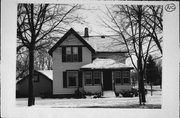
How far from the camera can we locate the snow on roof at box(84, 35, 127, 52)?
644 cm

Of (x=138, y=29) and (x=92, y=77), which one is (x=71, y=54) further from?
(x=138, y=29)

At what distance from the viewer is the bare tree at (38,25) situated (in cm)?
618

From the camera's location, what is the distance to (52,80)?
682 centimetres

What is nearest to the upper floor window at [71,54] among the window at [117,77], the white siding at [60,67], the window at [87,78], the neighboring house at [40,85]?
the white siding at [60,67]

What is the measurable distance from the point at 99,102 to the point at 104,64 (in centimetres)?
123

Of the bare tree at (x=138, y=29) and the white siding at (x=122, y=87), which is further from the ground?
the bare tree at (x=138, y=29)

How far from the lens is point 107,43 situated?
6.59 m

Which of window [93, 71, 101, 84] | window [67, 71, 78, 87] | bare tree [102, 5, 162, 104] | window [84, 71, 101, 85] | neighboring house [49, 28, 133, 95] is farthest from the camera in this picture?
window [93, 71, 101, 84]

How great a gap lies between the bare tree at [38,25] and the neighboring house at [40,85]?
7.7 inches

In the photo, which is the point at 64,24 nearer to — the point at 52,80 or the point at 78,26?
the point at 78,26

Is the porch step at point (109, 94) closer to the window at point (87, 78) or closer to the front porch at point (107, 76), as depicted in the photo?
the front porch at point (107, 76)

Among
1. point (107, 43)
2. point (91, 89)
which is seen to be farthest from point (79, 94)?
point (107, 43)

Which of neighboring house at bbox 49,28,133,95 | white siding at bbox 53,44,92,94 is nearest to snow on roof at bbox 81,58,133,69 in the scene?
neighboring house at bbox 49,28,133,95

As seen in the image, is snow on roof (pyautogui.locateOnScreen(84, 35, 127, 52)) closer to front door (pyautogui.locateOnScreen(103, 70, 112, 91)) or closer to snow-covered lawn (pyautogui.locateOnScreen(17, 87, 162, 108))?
front door (pyautogui.locateOnScreen(103, 70, 112, 91))
